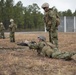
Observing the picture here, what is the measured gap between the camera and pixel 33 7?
99.9 meters

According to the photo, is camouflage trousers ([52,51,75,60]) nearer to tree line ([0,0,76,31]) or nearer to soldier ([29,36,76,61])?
soldier ([29,36,76,61])

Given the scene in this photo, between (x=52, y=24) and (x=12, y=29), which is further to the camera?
(x=12, y=29)

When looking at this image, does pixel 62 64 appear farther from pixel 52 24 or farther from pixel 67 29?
pixel 67 29

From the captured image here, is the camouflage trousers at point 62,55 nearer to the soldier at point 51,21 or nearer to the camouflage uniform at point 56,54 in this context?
the camouflage uniform at point 56,54

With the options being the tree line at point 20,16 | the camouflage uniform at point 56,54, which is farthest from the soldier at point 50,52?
the tree line at point 20,16

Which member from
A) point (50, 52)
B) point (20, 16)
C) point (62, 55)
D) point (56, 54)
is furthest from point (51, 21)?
point (20, 16)

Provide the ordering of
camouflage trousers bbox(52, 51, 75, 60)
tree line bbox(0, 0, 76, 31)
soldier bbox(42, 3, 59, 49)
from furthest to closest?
tree line bbox(0, 0, 76, 31)
soldier bbox(42, 3, 59, 49)
camouflage trousers bbox(52, 51, 75, 60)

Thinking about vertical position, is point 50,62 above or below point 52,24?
below

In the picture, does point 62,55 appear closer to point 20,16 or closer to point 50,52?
point 50,52

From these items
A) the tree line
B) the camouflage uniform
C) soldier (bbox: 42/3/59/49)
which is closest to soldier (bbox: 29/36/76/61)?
the camouflage uniform

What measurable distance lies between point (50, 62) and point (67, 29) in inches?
1241

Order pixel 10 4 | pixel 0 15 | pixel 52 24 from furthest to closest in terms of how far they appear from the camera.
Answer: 1. pixel 10 4
2. pixel 0 15
3. pixel 52 24

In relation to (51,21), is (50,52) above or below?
below

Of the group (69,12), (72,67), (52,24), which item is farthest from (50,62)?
(69,12)
